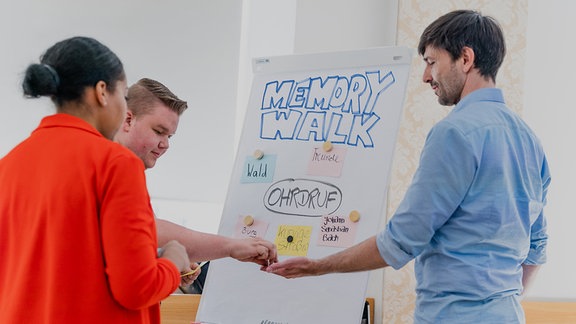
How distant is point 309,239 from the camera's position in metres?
2.25

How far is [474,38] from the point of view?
1863 mm

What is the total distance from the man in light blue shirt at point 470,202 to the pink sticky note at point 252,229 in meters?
0.51

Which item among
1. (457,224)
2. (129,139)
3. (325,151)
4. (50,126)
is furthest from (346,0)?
(50,126)

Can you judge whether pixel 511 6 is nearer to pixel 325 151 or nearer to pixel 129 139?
pixel 325 151

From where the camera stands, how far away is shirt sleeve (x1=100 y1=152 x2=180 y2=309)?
4.53 feet

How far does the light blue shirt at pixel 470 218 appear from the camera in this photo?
173 cm

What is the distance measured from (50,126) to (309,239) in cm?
99

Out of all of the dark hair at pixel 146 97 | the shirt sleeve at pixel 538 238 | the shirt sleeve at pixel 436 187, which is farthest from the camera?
the dark hair at pixel 146 97

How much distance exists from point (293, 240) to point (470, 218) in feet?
2.20

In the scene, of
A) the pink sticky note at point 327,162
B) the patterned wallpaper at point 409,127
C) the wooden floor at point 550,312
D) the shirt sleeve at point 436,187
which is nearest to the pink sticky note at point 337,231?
the pink sticky note at point 327,162

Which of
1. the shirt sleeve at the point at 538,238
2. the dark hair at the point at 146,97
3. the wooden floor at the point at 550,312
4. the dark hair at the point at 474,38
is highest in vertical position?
the dark hair at the point at 474,38

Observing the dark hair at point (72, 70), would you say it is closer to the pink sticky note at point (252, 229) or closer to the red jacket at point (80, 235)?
the red jacket at point (80, 235)

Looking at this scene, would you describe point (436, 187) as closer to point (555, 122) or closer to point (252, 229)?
point (252, 229)

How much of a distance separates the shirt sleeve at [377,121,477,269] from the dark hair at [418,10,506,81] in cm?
23
